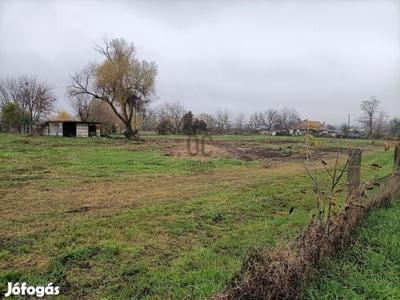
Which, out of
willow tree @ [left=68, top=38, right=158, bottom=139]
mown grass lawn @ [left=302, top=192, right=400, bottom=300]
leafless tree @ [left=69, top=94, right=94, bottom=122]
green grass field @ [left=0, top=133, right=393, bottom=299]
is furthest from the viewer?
leafless tree @ [left=69, top=94, right=94, bottom=122]

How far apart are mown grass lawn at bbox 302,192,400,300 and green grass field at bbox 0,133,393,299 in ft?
1.93

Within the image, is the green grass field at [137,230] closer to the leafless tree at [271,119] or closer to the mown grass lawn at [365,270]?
the mown grass lawn at [365,270]

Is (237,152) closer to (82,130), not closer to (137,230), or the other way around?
(137,230)

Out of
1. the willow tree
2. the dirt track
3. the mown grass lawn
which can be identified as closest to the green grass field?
the mown grass lawn

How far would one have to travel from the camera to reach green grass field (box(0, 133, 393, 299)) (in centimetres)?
240

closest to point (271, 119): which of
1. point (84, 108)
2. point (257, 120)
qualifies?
point (257, 120)

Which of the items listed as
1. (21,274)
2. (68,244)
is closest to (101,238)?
(68,244)

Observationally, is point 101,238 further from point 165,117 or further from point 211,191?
point 165,117

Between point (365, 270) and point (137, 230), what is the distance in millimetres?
2799

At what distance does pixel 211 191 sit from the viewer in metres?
5.95

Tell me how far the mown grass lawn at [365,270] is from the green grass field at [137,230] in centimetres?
59

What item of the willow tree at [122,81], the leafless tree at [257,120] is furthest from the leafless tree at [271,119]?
the willow tree at [122,81]

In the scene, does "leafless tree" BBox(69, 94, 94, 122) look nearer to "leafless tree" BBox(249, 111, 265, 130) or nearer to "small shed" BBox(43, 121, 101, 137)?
"small shed" BBox(43, 121, 101, 137)

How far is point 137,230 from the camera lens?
11.7 ft
